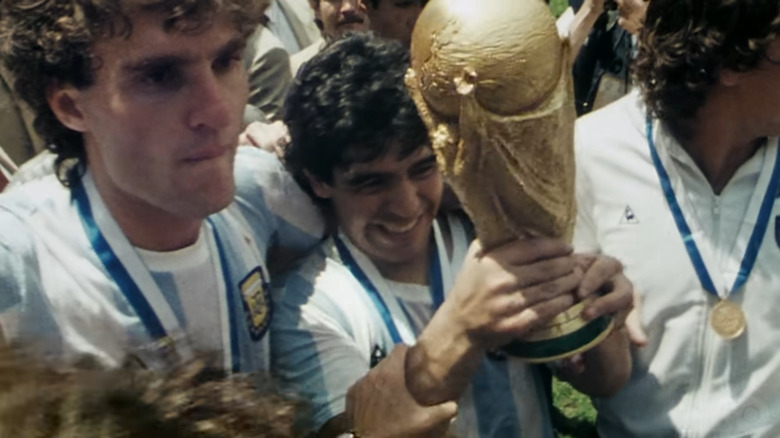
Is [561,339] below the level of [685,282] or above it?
above

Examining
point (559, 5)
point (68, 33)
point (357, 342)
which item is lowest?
point (559, 5)

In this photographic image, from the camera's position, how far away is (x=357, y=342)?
221 centimetres

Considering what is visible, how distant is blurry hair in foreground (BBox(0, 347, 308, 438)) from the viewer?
Answer: 1051 millimetres

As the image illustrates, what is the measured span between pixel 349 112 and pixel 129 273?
563 millimetres

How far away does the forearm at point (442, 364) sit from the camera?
198 centimetres

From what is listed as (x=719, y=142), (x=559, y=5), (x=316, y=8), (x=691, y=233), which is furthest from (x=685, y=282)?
(x=559, y=5)

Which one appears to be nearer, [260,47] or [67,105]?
[67,105]

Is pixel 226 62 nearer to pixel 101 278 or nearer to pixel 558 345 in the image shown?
pixel 101 278

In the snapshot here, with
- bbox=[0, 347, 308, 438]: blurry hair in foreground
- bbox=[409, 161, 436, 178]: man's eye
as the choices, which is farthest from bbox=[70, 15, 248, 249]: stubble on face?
bbox=[0, 347, 308, 438]: blurry hair in foreground

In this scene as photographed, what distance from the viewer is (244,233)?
216cm

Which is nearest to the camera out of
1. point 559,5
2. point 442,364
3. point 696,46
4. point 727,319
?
point 442,364

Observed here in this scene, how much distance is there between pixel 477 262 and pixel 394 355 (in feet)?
0.69

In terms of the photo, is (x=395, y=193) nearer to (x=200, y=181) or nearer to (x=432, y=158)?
(x=432, y=158)

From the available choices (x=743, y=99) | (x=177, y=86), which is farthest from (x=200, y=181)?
(x=743, y=99)
